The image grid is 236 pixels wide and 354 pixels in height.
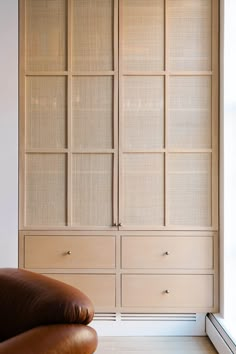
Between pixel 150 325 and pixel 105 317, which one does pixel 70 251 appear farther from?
pixel 150 325

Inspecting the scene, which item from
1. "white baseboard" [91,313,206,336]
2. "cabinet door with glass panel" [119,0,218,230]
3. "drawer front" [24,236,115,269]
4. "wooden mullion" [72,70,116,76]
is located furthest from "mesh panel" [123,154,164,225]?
"white baseboard" [91,313,206,336]

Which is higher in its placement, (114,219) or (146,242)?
(114,219)

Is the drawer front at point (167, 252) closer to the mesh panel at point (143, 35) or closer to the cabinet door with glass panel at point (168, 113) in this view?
the cabinet door with glass panel at point (168, 113)

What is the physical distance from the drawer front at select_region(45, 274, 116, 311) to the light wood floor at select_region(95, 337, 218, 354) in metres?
0.25

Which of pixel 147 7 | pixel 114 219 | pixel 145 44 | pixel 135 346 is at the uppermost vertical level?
pixel 147 7

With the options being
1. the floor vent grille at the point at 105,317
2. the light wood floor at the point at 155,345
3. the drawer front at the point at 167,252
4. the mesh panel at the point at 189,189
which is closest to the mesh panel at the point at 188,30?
the mesh panel at the point at 189,189

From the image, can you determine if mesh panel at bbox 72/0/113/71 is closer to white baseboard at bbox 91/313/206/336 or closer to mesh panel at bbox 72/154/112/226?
mesh panel at bbox 72/154/112/226

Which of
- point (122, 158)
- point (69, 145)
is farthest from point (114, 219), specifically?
point (69, 145)

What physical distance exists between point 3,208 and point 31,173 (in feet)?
1.04

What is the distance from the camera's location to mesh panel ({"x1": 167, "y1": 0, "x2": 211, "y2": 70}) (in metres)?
2.42

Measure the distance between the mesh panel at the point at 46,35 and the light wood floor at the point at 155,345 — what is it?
6.39 ft

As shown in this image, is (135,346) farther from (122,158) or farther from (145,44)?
(145,44)

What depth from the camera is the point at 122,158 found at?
2.41 metres
